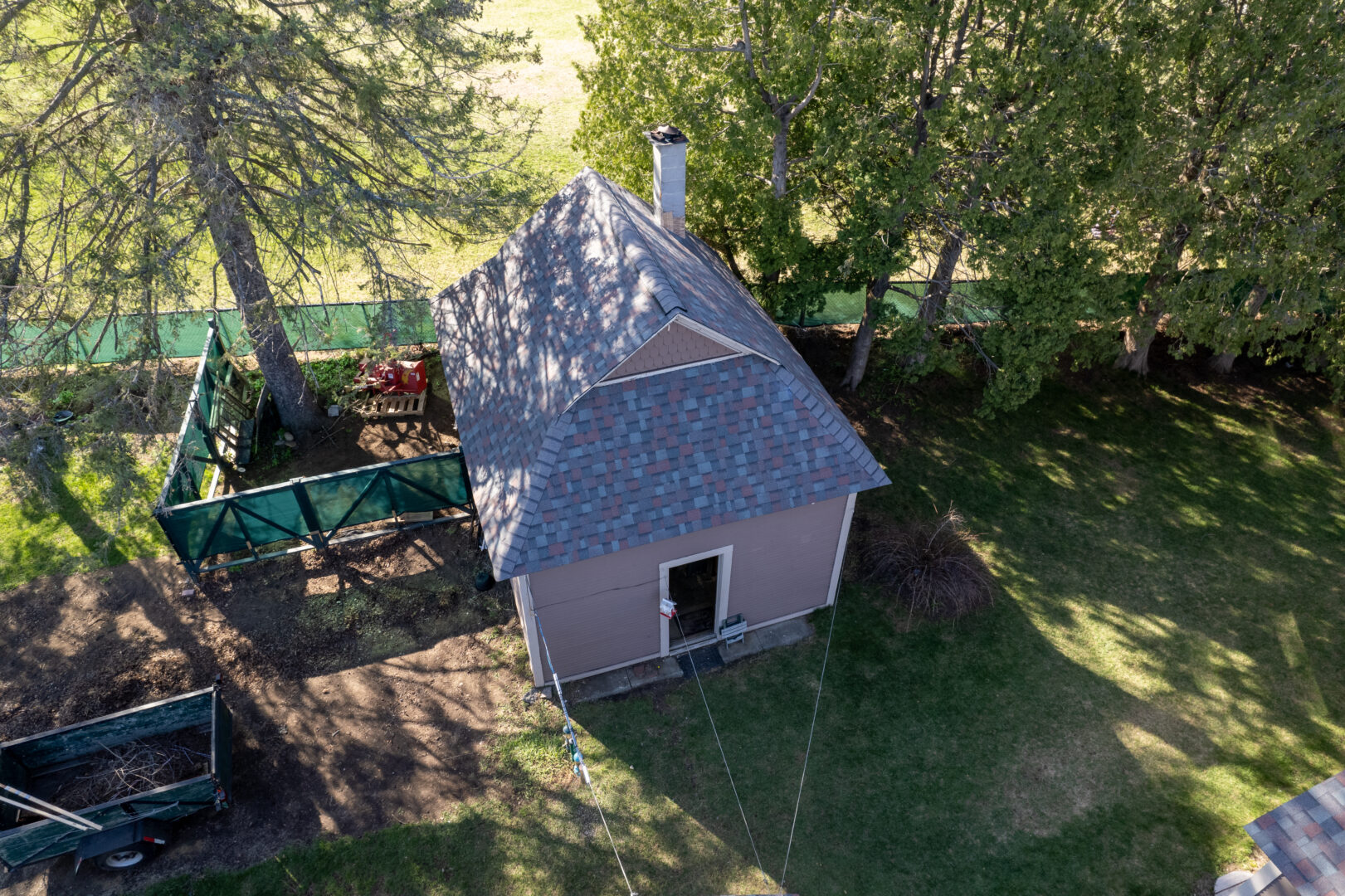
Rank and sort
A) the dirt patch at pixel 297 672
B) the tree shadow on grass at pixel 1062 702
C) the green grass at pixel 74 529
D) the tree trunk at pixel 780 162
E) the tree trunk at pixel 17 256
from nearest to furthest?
1. the tree shadow on grass at pixel 1062 702
2. the dirt patch at pixel 297 672
3. the tree trunk at pixel 17 256
4. the green grass at pixel 74 529
5. the tree trunk at pixel 780 162

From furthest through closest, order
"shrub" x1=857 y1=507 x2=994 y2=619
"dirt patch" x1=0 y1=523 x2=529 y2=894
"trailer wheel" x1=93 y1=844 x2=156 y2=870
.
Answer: "shrub" x1=857 y1=507 x2=994 y2=619, "dirt patch" x1=0 y1=523 x2=529 y2=894, "trailer wheel" x1=93 y1=844 x2=156 y2=870

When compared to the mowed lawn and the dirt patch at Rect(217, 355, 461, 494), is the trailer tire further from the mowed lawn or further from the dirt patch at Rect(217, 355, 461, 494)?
the dirt patch at Rect(217, 355, 461, 494)

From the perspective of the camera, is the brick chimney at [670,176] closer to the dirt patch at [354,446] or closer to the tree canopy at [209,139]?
the tree canopy at [209,139]

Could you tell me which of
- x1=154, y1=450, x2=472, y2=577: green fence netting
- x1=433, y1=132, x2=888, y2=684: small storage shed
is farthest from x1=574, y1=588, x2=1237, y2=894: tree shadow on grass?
x1=154, y1=450, x2=472, y2=577: green fence netting

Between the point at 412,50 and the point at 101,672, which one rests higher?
the point at 412,50

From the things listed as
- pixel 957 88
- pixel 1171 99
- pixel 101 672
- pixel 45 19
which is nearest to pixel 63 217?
pixel 45 19

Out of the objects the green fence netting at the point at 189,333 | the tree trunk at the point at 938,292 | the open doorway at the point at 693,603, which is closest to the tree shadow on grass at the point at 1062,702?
the open doorway at the point at 693,603

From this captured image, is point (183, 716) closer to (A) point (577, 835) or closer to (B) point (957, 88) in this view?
(A) point (577, 835)
